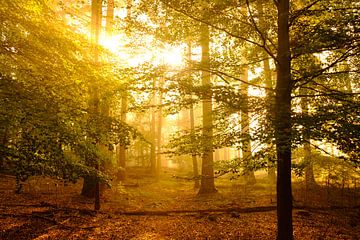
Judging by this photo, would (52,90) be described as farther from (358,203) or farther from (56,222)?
(358,203)

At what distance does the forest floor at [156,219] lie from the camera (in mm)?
7770

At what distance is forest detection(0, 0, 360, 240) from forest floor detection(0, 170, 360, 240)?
7 centimetres

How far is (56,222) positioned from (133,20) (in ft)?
23.6

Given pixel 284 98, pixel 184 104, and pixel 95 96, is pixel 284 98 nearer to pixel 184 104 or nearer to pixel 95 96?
pixel 184 104

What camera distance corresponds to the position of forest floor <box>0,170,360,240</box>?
25.5ft

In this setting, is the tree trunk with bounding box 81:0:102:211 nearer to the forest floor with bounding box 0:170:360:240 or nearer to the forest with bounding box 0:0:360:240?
the forest with bounding box 0:0:360:240

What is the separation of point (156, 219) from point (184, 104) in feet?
19.5

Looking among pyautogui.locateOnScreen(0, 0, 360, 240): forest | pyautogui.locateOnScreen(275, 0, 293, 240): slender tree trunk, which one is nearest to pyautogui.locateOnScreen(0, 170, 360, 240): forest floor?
pyautogui.locateOnScreen(0, 0, 360, 240): forest

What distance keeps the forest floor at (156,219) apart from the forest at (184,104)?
0.07m

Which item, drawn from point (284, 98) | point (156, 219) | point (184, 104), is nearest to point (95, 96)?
point (184, 104)

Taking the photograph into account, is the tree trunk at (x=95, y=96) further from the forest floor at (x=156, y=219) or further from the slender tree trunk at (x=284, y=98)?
the slender tree trunk at (x=284, y=98)

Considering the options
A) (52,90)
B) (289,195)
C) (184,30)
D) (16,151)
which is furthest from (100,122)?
(289,195)

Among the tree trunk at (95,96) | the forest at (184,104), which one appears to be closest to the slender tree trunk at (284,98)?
the forest at (184,104)

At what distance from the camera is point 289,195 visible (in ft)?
20.6
